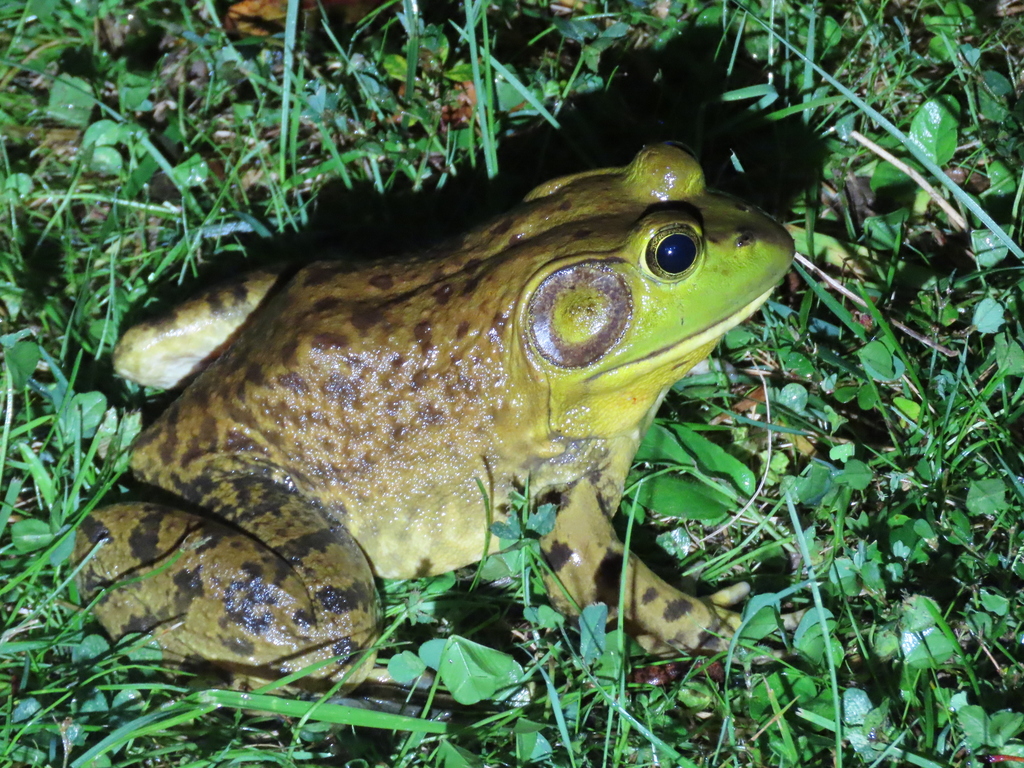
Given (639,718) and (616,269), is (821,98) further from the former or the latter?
(639,718)

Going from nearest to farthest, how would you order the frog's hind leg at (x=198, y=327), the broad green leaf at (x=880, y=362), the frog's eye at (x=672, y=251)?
the frog's eye at (x=672, y=251) < the broad green leaf at (x=880, y=362) < the frog's hind leg at (x=198, y=327)

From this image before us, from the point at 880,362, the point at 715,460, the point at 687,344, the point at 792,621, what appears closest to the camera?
the point at 687,344

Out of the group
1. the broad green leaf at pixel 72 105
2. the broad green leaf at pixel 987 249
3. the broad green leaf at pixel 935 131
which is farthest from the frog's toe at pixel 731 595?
the broad green leaf at pixel 72 105

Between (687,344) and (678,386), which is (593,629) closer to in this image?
(687,344)

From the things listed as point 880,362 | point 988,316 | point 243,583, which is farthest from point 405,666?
point 988,316

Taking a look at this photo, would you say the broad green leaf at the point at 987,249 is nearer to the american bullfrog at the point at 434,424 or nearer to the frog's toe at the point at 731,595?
the american bullfrog at the point at 434,424

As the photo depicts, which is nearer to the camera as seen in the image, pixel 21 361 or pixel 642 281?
pixel 642 281

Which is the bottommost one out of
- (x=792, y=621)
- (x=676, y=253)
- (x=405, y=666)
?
(x=792, y=621)
